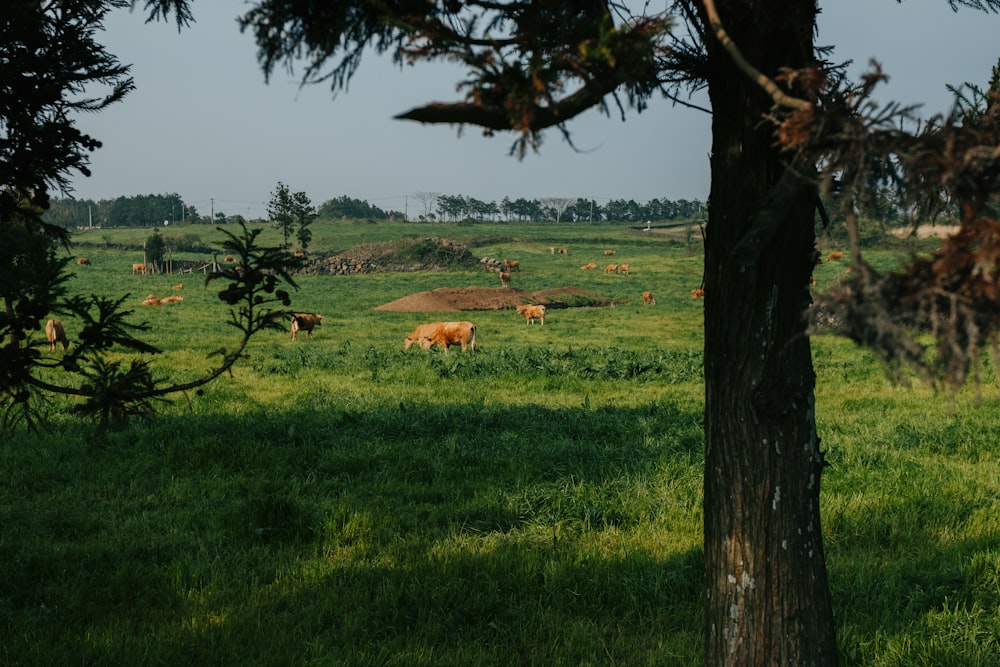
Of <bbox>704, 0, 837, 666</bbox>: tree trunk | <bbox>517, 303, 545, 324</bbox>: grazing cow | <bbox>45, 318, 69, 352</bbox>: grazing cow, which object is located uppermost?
<bbox>704, 0, 837, 666</bbox>: tree trunk

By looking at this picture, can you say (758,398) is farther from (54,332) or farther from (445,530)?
(54,332)

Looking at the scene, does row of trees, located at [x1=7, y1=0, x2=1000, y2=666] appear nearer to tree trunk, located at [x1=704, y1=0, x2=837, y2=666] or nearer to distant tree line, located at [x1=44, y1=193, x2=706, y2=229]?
tree trunk, located at [x1=704, y1=0, x2=837, y2=666]

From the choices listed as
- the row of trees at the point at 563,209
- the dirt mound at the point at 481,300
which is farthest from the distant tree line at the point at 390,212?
the dirt mound at the point at 481,300

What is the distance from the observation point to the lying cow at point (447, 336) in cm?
2038

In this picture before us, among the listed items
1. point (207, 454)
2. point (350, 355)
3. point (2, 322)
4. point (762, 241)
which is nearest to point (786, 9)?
point (762, 241)

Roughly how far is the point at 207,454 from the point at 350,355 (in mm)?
8952

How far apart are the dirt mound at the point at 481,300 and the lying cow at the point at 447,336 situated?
1462 centimetres

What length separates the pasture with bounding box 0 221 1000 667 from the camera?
4.62 meters

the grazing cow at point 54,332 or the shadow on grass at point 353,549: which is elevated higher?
the grazing cow at point 54,332

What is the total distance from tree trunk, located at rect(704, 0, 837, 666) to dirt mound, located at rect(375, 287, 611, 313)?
32085mm

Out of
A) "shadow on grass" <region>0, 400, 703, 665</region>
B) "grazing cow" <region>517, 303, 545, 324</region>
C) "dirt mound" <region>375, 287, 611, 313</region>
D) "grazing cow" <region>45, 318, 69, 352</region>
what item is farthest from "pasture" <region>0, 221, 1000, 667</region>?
"dirt mound" <region>375, 287, 611, 313</region>

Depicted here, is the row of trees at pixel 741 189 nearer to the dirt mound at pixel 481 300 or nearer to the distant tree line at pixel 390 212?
the dirt mound at pixel 481 300

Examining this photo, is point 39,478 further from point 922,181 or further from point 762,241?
point 922,181

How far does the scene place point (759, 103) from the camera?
338 centimetres
